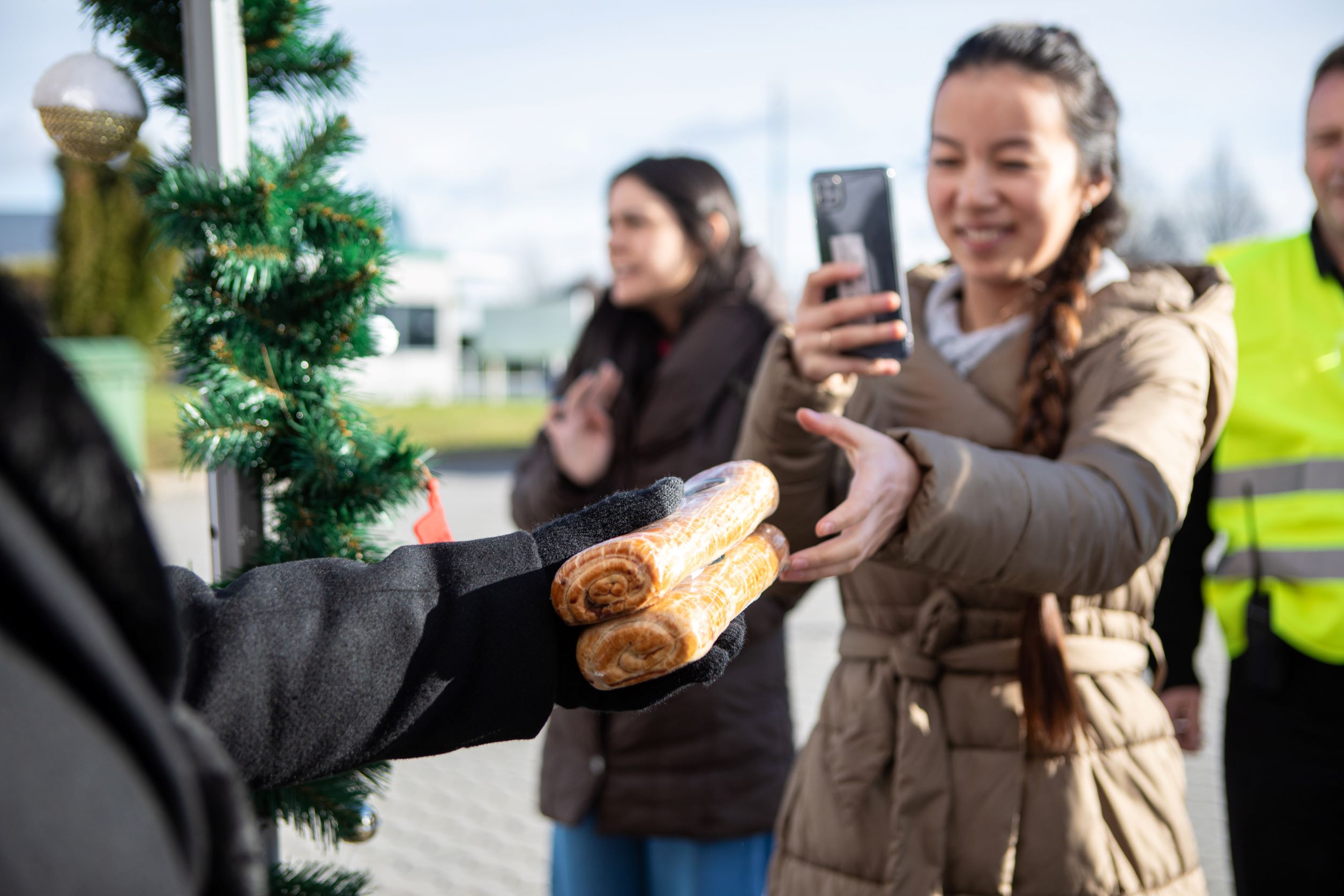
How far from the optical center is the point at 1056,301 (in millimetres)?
2018

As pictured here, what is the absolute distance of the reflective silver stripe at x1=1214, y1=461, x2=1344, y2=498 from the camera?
2461mm

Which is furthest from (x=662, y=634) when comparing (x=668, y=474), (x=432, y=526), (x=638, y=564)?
(x=668, y=474)

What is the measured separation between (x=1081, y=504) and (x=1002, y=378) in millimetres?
497

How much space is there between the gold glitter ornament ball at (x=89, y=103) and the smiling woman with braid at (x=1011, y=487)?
1162mm

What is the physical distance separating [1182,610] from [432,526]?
2.10 metres

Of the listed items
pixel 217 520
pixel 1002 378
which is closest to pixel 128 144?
pixel 217 520

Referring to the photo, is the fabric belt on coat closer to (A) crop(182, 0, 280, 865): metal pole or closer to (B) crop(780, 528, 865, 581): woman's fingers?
(B) crop(780, 528, 865, 581): woman's fingers

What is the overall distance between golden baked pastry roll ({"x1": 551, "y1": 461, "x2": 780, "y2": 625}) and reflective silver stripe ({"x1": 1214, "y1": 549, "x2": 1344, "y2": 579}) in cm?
177

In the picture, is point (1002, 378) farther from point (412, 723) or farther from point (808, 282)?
point (412, 723)

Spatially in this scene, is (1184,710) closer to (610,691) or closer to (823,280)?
(823,280)

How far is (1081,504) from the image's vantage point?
160 cm

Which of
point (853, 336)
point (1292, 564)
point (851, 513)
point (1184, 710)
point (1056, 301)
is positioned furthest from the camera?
point (1184, 710)

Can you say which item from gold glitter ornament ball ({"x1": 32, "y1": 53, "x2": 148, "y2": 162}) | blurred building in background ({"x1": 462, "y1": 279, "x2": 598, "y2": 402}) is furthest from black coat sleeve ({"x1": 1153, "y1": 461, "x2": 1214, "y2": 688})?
blurred building in background ({"x1": 462, "y1": 279, "x2": 598, "y2": 402})

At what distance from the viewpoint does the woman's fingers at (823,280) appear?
6.35ft
